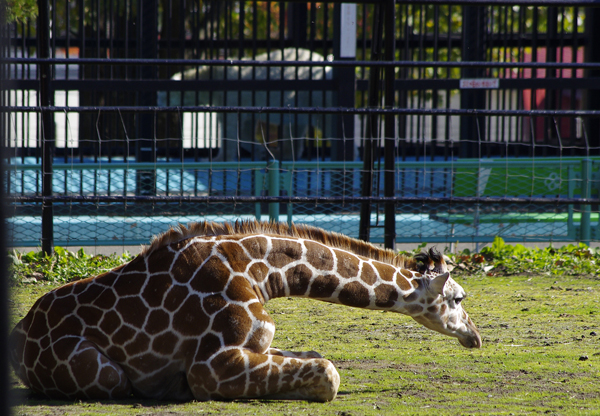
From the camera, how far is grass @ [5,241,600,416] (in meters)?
3.37

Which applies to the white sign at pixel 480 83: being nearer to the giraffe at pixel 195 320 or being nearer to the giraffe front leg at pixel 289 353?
the giraffe at pixel 195 320

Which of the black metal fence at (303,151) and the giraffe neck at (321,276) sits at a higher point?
the black metal fence at (303,151)

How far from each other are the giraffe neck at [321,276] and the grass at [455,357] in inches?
17.6

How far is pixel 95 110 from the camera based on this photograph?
6312mm

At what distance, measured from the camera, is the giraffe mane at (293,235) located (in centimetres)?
378

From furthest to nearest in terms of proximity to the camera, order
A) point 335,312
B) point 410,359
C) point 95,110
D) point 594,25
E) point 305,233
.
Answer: point 594,25 < point 95,110 < point 335,312 < point 410,359 < point 305,233

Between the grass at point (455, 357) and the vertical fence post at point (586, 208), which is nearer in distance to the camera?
the grass at point (455, 357)

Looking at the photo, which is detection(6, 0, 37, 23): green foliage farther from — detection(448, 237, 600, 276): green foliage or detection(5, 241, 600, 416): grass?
detection(448, 237, 600, 276): green foliage

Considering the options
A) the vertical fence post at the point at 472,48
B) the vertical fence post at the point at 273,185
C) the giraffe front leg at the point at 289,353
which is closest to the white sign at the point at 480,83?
the vertical fence post at the point at 273,185

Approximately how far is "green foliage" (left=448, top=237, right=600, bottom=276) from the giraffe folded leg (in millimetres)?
4268

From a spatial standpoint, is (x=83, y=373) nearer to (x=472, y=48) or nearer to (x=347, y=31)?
(x=347, y=31)

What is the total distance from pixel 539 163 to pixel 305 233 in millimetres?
5236

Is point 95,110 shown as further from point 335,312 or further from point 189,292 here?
point 189,292

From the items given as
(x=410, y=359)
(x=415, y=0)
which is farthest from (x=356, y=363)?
(x=415, y=0)
